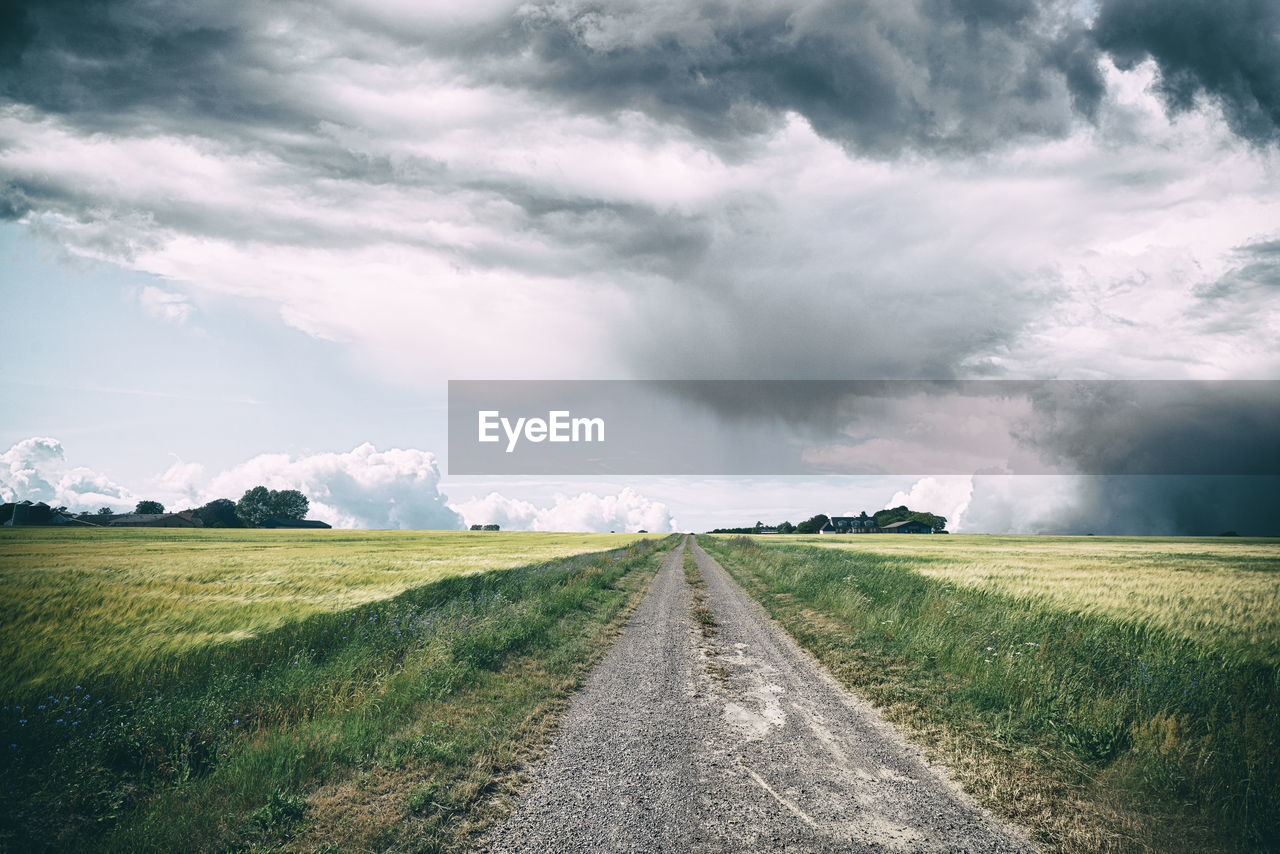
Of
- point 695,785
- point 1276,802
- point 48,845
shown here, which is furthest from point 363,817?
point 1276,802

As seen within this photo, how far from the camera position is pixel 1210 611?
1161 centimetres

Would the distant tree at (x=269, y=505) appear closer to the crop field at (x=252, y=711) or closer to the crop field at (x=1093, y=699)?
the crop field at (x=252, y=711)

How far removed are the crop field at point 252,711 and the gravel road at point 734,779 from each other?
2.48 ft

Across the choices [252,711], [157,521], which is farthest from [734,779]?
[157,521]

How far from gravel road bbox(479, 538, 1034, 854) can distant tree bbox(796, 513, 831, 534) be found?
547 feet

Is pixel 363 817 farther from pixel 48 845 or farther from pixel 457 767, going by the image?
pixel 48 845

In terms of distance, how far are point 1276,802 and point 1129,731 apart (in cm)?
150

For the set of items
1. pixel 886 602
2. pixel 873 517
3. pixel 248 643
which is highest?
pixel 248 643

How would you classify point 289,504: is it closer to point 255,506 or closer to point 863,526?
point 255,506

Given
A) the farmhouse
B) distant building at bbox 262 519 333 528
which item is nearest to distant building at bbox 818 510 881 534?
the farmhouse

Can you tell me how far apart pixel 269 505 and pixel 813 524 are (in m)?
149

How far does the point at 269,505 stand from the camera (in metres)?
118

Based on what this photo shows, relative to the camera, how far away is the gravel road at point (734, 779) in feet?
14.9

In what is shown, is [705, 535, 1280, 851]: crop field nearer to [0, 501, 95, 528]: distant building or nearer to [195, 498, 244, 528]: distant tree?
[0, 501, 95, 528]: distant building
